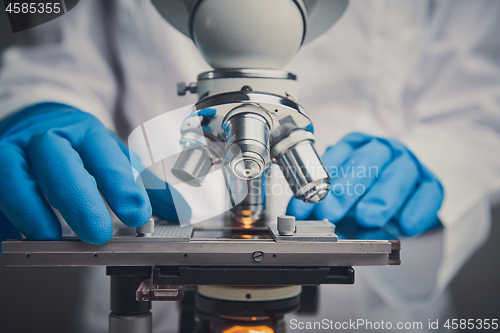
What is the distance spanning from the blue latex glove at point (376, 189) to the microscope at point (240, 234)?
190 millimetres

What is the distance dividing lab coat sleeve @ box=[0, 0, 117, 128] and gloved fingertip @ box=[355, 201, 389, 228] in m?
0.73

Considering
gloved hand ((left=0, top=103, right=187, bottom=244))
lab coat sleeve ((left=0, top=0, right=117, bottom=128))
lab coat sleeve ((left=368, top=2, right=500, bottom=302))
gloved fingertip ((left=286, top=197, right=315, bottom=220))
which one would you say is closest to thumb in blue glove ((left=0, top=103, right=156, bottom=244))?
gloved hand ((left=0, top=103, right=187, bottom=244))

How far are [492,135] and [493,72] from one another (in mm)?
190

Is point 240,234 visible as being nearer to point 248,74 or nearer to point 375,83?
point 248,74

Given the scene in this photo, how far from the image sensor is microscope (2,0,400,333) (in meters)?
0.65

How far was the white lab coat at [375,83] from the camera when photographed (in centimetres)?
128


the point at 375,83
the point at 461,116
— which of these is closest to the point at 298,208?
the point at 375,83

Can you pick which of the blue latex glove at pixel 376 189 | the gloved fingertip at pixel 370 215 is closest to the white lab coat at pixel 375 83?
the blue latex glove at pixel 376 189

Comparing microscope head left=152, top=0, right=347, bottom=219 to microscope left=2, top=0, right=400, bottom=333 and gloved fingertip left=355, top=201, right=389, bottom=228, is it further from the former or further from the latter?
gloved fingertip left=355, top=201, right=389, bottom=228

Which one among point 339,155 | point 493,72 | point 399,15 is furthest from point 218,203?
point 493,72

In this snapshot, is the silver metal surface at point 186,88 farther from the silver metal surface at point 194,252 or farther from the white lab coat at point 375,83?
the white lab coat at point 375,83

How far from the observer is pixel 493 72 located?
1416 mm

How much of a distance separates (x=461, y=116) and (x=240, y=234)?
0.94 meters

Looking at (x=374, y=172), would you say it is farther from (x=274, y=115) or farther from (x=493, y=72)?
(x=493, y=72)
